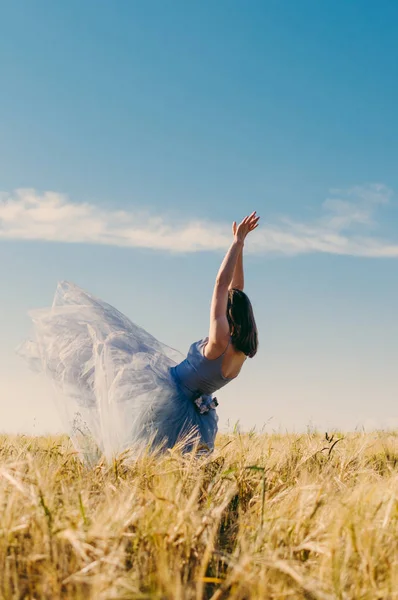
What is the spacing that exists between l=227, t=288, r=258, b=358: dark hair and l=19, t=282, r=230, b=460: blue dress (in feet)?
0.79

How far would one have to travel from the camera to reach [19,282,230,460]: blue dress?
472 cm

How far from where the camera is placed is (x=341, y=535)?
7.81 ft

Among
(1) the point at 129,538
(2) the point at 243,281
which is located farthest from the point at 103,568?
(2) the point at 243,281

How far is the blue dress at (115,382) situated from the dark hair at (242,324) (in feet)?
0.79

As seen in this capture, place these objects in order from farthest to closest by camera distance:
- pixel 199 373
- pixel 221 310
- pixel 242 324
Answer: pixel 199 373, pixel 242 324, pixel 221 310

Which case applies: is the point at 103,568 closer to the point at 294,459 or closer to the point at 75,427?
the point at 75,427

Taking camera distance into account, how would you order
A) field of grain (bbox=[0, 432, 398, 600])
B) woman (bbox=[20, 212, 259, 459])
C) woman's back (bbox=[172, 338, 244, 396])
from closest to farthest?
field of grain (bbox=[0, 432, 398, 600]) → woman (bbox=[20, 212, 259, 459]) → woman's back (bbox=[172, 338, 244, 396])

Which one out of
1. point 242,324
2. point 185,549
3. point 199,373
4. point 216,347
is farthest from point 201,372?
point 185,549

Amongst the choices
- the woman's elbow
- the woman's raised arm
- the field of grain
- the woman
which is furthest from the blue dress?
the field of grain

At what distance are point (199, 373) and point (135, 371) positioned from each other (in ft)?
1.74

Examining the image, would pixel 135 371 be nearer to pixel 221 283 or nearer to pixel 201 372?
pixel 201 372

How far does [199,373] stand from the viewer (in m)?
4.88

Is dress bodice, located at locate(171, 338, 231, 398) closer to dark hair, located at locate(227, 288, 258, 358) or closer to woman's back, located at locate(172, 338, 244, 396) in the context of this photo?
woman's back, located at locate(172, 338, 244, 396)

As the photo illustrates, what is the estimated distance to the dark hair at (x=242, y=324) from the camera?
476 centimetres
